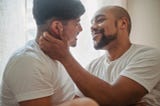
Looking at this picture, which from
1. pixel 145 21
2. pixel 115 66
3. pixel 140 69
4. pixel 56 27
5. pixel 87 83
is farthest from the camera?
pixel 145 21

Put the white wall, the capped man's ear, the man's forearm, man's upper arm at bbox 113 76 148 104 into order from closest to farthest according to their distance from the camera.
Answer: the capped man's ear, the man's forearm, man's upper arm at bbox 113 76 148 104, the white wall

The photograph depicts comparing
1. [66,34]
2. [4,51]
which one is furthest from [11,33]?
[66,34]

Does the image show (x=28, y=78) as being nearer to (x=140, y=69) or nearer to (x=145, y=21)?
(x=140, y=69)

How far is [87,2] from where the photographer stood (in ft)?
6.91

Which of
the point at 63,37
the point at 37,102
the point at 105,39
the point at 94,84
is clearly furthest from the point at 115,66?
the point at 37,102

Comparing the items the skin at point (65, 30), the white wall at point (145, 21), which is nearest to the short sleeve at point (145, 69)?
the skin at point (65, 30)

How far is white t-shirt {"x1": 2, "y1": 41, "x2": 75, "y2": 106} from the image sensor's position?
111 cm

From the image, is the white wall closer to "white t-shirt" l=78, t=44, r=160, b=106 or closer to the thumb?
"white t-shirt" l=78, t=44, r=160, b=106

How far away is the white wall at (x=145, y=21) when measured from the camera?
7.61 feet

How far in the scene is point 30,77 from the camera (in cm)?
111

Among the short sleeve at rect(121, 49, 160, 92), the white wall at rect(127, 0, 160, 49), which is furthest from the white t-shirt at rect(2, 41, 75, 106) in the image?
the white wall at rect(127, 0, 160, 49)

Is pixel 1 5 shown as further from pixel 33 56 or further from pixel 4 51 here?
pixel 33 56

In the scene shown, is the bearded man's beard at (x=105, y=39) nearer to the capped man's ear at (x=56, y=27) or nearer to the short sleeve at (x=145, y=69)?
the short sleeve at (x=145, y=69)

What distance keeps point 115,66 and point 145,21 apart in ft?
2.58
